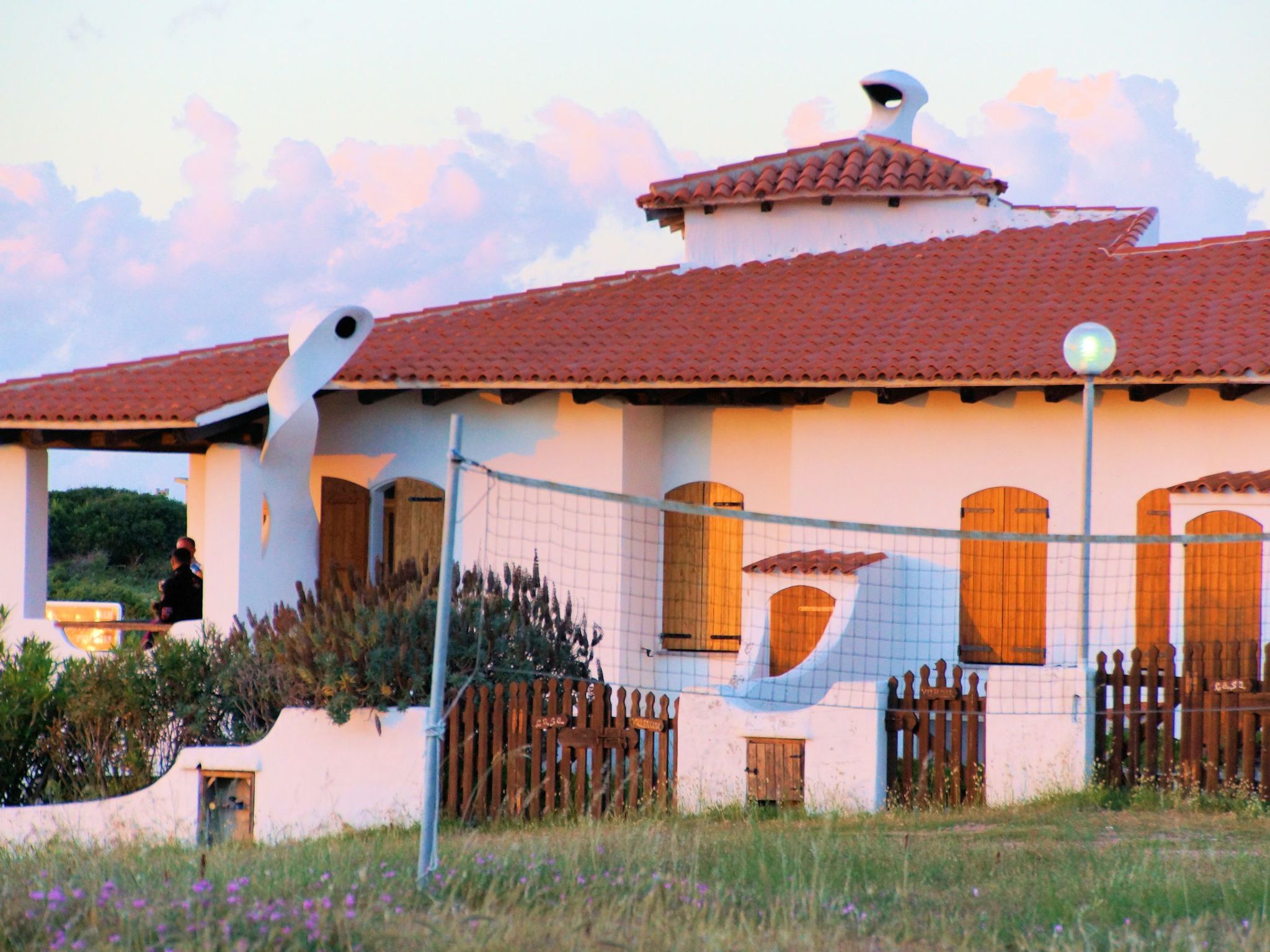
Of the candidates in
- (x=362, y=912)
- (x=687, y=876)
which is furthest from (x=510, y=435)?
(x=362, y=912)

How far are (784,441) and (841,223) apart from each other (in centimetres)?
386

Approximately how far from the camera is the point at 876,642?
45.4ft

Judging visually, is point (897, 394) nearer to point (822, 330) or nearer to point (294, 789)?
point (822, 330)

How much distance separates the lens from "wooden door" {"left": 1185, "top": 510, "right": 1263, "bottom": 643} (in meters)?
12.8

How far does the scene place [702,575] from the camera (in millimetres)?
15203

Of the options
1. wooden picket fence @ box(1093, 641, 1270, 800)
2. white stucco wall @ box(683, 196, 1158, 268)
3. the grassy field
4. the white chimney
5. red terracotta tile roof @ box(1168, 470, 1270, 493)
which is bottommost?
the grassy field

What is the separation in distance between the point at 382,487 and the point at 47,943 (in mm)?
10441

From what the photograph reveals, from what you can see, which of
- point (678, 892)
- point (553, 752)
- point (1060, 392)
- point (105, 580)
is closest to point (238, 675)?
point (553, 752)

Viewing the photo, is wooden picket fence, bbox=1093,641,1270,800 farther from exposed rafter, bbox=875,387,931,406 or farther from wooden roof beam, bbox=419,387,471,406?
wooden roof beam, bbox=419,387,471,406

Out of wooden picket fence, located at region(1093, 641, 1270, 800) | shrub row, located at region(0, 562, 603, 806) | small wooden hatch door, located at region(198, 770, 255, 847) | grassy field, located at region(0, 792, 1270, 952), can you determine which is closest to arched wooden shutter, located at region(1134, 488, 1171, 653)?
wooden picket fence, located at region(1093, 641, 1270, 800)

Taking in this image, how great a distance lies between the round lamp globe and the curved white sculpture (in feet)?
20.4

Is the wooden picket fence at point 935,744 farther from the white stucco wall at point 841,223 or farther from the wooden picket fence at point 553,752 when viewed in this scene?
the white stucco wall at point 841,223

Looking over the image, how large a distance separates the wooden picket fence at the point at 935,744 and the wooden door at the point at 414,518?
6.33 metres

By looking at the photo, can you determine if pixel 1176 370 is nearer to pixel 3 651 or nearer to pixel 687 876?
pixel 687 876
